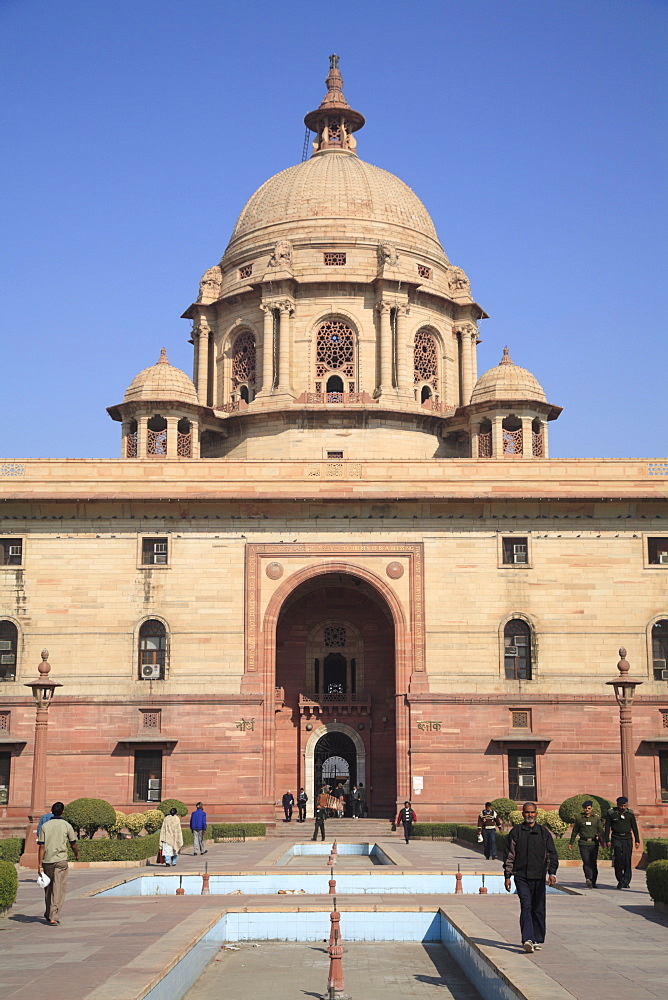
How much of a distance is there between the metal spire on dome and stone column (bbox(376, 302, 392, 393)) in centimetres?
1210

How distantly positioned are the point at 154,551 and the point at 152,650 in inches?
130

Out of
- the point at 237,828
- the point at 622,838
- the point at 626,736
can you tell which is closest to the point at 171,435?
the point at 237,828

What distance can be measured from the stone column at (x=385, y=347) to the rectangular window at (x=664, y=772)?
19138mm

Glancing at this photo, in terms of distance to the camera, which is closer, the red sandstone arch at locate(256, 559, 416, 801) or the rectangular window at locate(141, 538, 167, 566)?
the red sandstone arch at locate(256, 559, 416, 801)

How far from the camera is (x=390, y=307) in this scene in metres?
49.9

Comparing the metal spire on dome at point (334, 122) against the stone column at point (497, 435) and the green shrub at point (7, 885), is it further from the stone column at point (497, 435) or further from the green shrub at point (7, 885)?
the green shrub at point (7, 885)

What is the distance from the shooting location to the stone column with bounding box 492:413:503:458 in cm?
4666

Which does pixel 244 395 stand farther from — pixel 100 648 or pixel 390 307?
pixel 100 648

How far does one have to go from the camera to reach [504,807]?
33469mm

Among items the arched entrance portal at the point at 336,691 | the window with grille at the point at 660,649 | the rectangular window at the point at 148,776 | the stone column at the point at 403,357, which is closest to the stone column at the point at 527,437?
the stone column at the point at 403,357

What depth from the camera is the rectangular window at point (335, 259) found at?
51.4 meters

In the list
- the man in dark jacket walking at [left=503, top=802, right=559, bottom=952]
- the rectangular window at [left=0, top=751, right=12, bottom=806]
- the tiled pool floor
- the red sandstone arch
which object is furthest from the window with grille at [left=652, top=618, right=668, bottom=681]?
the man in dark jacket walking at [left=503, top=802, right=559, bottom=952]

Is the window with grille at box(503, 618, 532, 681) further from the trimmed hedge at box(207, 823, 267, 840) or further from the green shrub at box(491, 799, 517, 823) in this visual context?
the trimmed hedge at box(207, 823, 267, 840)

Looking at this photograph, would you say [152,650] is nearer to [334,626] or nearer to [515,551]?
[334,626]
